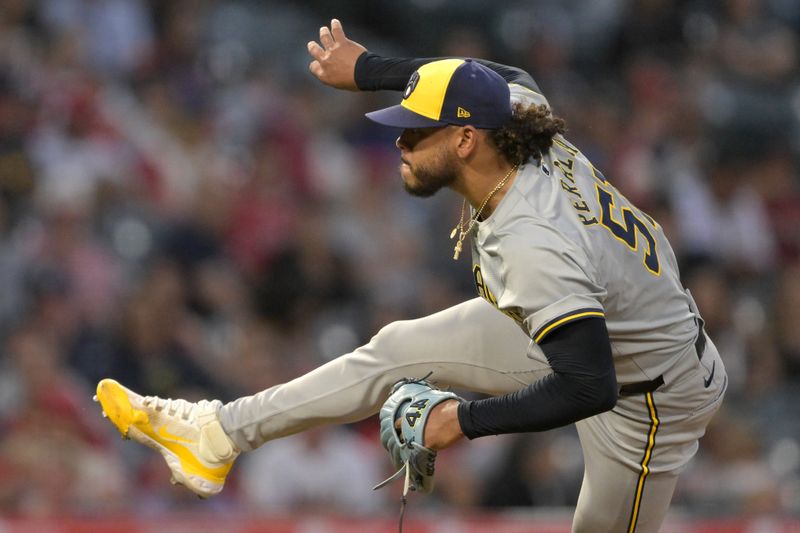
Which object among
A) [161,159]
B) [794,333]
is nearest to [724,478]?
[794,333]

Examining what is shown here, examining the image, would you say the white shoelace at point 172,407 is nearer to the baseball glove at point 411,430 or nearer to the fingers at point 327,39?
the baseball glove at point 411,430

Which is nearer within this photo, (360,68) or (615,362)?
(615,362)

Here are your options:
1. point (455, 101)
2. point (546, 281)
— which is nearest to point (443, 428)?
point (546, 281)

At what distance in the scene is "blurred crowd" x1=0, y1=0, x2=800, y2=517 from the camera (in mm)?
6473

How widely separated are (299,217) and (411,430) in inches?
155

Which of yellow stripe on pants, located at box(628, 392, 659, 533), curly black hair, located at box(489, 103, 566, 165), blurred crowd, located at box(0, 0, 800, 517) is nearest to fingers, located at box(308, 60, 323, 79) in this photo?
curly black hair, located at box(489, 103, 566, 165)

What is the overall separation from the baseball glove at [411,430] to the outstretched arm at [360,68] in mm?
976

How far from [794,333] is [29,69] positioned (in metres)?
4.51

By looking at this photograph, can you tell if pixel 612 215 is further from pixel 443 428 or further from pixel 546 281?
pixel 443 428

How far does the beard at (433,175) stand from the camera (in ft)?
12.5

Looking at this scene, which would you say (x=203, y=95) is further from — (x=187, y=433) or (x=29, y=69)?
(x=187, y=433)

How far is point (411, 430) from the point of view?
12.3ft

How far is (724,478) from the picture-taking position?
22.5ft

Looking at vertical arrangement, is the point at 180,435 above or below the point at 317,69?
below
